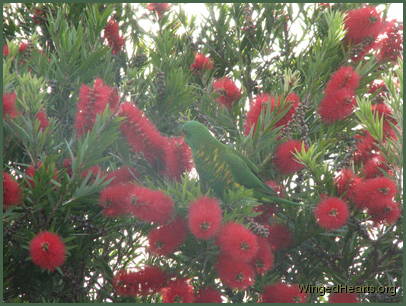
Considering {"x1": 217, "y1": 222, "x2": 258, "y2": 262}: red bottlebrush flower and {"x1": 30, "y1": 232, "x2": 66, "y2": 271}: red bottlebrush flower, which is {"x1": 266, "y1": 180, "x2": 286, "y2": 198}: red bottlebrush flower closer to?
{"x1": 217, "y1": 222, "x2": 258, "y2": 262}: red bottlebrush flower

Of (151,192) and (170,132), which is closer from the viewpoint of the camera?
(151,192)

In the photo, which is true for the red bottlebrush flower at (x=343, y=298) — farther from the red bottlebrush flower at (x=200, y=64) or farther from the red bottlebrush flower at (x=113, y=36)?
the red bottlebrush flower at (x=113, y=36)

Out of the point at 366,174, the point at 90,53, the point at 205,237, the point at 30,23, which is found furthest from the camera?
the point at 30,23

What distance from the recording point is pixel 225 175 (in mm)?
1798

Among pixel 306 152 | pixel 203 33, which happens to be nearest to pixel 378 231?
pixel 306 152

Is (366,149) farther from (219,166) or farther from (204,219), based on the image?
(204,219)

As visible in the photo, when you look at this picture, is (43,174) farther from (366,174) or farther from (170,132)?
(366,174)

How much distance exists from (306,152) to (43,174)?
82 centimetres

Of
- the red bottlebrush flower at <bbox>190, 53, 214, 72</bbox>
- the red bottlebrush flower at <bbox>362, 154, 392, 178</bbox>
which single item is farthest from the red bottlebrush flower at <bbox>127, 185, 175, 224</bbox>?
the red bottlebrush flower at <bbox>190, 53, 214, 72</bbox>

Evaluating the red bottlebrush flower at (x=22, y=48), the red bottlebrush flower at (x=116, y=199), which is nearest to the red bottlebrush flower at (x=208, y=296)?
the red bottlebrush flower at (x=116, y=199)

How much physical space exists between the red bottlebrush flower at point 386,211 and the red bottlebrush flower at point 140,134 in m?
0.70

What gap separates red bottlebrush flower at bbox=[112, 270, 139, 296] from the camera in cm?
184

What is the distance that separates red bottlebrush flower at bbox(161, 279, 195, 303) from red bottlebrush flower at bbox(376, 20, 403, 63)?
4.69 ft

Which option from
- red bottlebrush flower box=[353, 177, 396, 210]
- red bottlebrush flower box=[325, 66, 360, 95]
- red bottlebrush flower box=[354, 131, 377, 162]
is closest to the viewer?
red bottlebrush flower box=[353, 177, 396, 210]
